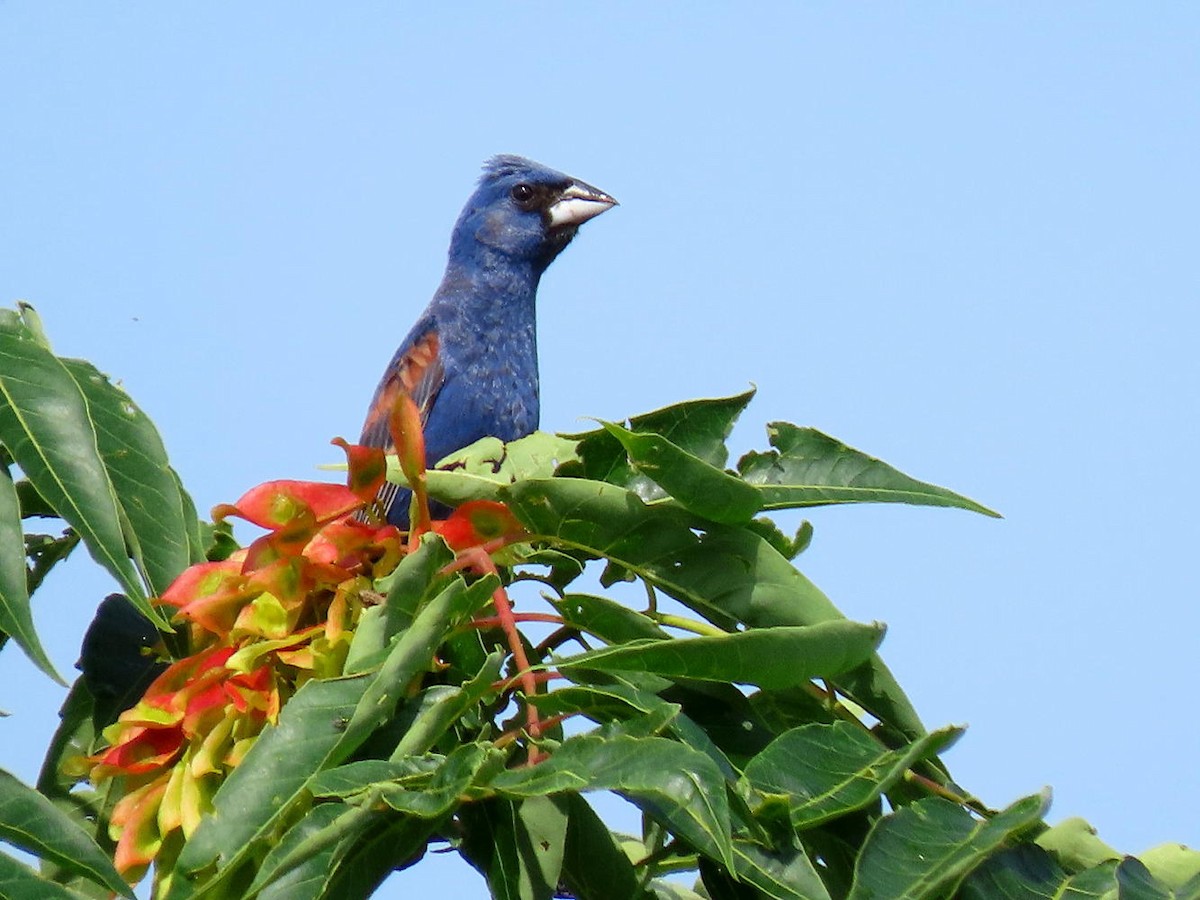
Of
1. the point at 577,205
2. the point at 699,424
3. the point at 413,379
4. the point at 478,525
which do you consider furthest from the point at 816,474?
the point at 577,205

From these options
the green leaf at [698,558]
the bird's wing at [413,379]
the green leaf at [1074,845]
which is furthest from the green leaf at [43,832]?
the bird's wing at [413,379]

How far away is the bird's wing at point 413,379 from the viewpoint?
719 centimetres

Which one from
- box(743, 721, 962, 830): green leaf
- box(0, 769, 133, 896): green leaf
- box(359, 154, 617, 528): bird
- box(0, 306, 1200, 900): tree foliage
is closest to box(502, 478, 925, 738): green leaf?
box(0, 306, 1200, 900): tree foliage

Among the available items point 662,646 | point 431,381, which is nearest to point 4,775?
point 662,646

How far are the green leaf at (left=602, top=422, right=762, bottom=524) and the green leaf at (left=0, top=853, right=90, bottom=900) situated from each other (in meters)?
0.81

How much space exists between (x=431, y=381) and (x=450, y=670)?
5.29 meters

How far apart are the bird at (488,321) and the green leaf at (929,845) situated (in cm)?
438

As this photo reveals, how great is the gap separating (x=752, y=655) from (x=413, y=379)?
18.5 feet

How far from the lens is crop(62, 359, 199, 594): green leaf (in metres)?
2.22

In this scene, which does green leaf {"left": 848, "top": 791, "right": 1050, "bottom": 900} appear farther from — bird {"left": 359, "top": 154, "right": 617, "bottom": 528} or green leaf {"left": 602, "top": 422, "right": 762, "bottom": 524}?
bird {"left": 359, "top": 154, "right": 617, "bottom": 528}

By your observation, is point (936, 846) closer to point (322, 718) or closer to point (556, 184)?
point (322, 718)

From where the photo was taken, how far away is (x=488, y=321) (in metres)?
7.65

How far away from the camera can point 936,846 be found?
1.75 metres

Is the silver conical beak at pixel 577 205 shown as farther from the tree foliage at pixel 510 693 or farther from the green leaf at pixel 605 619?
the green leaf at pixel 605 619
